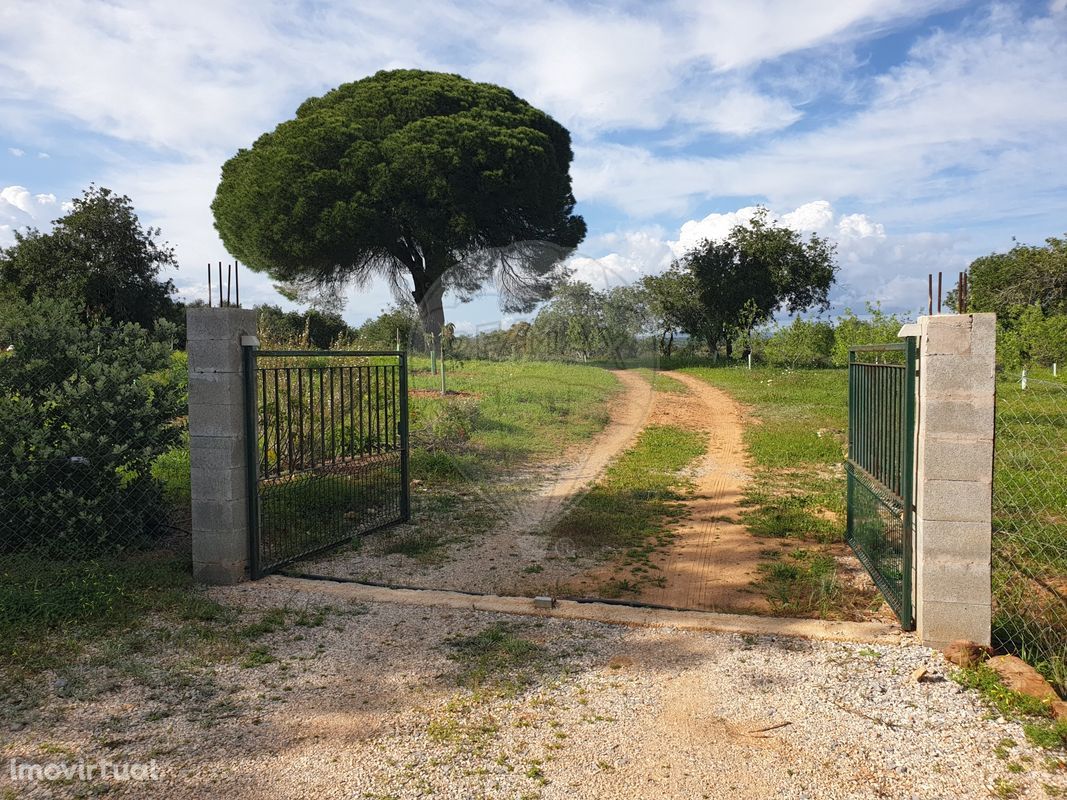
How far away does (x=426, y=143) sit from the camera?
82.4 feet

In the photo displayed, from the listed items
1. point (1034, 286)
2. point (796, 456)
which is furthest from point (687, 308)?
point (796, 456)

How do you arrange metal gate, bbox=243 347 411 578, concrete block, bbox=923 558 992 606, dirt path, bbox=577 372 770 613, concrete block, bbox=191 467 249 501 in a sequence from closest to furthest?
concrete block, bbox=923 558 992 606 → dirt path, bbox=577 372 770 613 → concrete block, bbox=191 467 249 501 → metal gate, bbox=243 347 411 578

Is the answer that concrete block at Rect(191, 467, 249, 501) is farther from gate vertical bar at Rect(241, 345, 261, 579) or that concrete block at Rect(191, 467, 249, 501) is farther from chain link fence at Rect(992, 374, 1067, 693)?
chain link fence at Rect(992, 374, 1067, 693)

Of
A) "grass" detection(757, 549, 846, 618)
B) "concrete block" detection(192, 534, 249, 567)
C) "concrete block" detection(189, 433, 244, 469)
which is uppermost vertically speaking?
"concrete block" detection(189, 433, 244, 469)

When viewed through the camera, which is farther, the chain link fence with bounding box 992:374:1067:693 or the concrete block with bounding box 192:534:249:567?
the concrete block with bounding box 192:534:249:567

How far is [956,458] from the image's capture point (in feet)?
12.6

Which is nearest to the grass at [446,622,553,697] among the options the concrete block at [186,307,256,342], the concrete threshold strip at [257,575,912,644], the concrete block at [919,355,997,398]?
the concrete threshold strip at [257,575,912,644]

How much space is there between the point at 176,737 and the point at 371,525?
12.4 ft

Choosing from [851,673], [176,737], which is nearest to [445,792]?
[176,737]

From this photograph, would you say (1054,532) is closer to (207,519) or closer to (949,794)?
(949,794)

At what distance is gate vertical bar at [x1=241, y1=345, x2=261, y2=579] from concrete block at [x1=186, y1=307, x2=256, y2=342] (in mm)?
179

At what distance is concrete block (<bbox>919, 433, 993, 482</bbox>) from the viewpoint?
379 cm

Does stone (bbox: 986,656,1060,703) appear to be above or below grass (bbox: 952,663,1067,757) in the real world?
above

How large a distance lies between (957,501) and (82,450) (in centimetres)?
602
